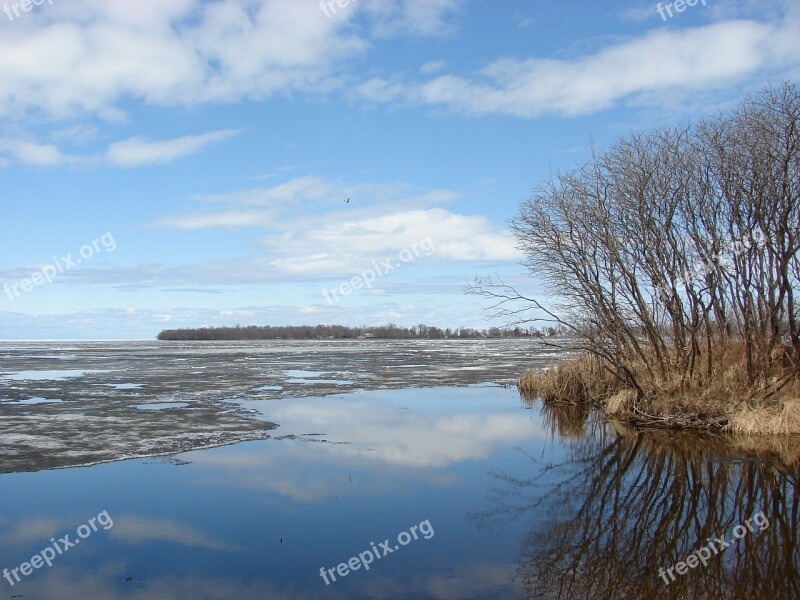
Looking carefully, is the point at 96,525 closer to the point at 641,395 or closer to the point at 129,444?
the point at 129,444

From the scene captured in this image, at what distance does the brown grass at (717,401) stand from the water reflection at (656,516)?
2.35ft

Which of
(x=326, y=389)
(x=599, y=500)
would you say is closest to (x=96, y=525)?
(x=599, y=500)

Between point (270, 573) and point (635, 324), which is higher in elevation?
point (635, 324)

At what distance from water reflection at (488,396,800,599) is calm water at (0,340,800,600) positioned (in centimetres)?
4

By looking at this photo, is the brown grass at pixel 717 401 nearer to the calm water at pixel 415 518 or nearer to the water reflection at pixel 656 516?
the water reflection at pixel 656 516

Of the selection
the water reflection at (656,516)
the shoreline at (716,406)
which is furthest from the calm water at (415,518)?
the shoreline at (716,406)

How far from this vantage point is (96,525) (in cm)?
843

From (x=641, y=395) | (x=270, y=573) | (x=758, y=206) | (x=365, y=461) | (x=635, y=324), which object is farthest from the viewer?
(x=635, y=324)

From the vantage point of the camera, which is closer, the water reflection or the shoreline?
the water reflection

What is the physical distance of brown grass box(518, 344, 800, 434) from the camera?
14359mm

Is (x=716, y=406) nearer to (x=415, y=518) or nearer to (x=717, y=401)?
(x=717, y=401)

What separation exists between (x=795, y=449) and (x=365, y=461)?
8203 millimetres

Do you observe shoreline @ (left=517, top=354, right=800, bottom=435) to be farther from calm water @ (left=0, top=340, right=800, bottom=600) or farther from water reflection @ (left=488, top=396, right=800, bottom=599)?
calm water @ (left=0, top=340, right=800, bottom=600)

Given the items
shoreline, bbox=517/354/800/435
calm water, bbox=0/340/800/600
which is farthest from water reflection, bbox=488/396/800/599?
shoreline, bbox=517/354/800/435
